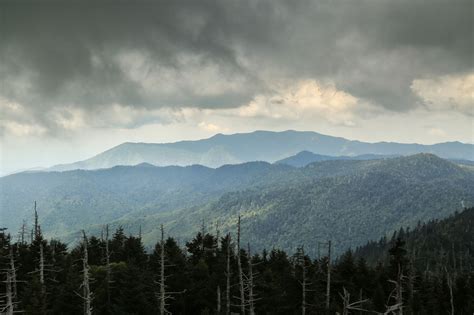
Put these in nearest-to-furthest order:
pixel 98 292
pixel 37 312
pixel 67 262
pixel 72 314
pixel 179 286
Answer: pixel 37 312
pixel 72 314
pixel 98 292
pixel 179 286
pixel 67 262

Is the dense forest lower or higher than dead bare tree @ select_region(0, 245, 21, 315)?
lower

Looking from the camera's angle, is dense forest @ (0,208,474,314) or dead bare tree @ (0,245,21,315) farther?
dense forest @ (0,208,474,314)

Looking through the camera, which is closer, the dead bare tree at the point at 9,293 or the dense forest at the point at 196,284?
the dead bare tree at the point at 9,293

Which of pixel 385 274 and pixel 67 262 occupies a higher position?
pixel 67 262

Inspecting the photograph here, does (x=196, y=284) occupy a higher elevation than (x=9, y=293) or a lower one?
lower

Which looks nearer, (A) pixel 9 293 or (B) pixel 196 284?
(A) pixel 9 293

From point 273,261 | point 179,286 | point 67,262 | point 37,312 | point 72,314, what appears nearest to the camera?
point 37,312

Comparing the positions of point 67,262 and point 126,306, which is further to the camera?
point 67,262

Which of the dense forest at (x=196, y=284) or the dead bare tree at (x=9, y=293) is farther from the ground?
the dead bare tree at (x=9, y=293)

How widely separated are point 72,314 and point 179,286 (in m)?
16.4

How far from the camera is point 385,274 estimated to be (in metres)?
83.6

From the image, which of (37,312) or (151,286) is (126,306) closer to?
(151,286)

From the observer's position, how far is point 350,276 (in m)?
80.0

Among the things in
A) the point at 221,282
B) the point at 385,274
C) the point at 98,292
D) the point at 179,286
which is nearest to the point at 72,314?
the point at 98,292
